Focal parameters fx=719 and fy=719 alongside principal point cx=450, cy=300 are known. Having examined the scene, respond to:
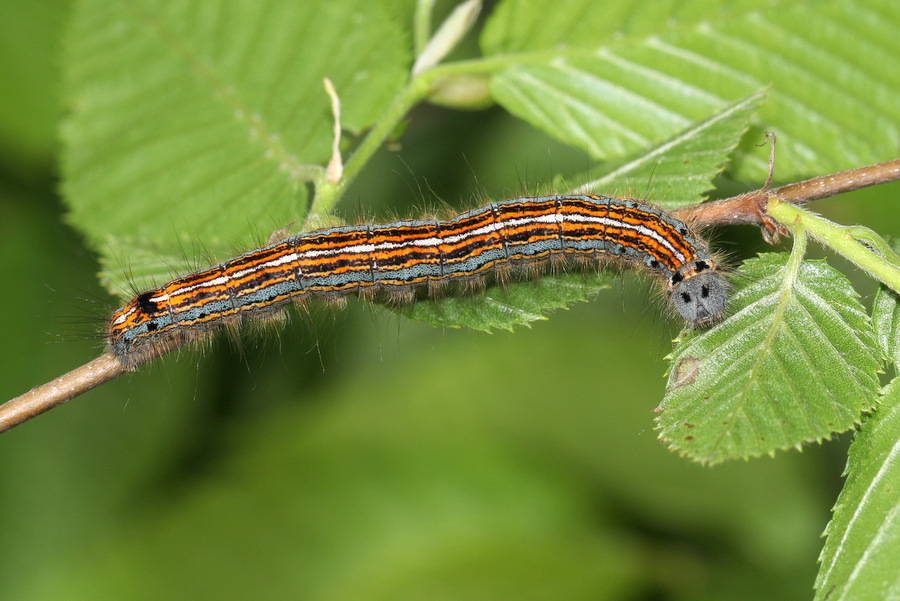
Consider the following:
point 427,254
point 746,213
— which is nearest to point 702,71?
point 746,213

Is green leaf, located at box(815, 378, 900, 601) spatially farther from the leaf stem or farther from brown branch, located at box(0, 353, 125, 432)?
brown branch, located at box(0, 353, 125, 432)

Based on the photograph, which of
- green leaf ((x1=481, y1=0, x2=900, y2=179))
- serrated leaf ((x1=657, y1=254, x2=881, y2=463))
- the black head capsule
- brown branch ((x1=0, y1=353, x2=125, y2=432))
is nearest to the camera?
serrated leaf ((x1=657, y1=254, x2=881, y2=463))

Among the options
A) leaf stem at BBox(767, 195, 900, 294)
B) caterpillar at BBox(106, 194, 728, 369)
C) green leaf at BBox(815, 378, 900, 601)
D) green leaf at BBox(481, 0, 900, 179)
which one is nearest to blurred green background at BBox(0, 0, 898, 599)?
caterpillar at BBox(106, 194, 728, 369)

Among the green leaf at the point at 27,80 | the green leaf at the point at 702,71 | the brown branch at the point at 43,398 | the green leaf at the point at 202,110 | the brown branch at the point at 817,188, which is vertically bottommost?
the brown branch at the point at 817,188

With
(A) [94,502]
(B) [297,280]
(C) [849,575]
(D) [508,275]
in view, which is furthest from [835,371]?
(A) [94,502]

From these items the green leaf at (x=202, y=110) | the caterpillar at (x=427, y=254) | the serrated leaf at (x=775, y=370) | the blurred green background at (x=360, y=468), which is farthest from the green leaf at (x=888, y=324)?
the green leaf at (x=202, y=110)

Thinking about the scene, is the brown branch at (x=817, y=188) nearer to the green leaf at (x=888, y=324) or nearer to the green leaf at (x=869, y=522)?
the green leaf at (x=888, y=324)

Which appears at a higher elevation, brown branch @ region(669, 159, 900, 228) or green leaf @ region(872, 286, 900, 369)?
brown branch @ region(669, 159, 900, 228)

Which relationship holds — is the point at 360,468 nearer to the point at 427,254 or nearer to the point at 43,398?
the point at 427,254
